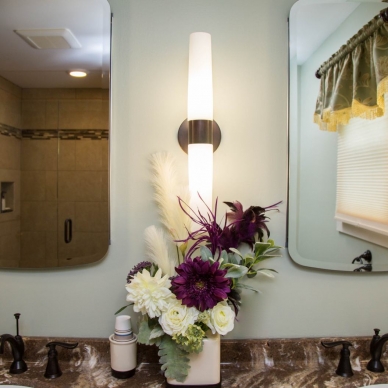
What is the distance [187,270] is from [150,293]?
4.8 inches

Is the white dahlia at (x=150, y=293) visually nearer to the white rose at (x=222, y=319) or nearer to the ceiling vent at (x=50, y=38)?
the white rose at (x=222, y=319)

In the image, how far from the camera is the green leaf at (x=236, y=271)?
1.05 m

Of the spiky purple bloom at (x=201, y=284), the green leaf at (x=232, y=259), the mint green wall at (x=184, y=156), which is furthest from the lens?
the mint green wall at (x=184, y=156)

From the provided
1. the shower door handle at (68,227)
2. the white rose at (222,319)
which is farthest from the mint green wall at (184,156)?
the white rose at (222,319)

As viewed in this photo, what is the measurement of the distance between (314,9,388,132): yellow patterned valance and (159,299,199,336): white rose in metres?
0.70

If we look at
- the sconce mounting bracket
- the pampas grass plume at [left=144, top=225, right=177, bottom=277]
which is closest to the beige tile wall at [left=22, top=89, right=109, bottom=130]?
the sconce mounting bracket

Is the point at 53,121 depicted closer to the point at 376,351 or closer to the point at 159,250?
the point at 159,250

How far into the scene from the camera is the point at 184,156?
124cm

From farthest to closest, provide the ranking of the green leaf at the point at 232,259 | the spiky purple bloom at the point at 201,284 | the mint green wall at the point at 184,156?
the mint green wall at the point at 184,156
the green leaf at the point at 232,259
the spiky purple bloom at the point at 201,284

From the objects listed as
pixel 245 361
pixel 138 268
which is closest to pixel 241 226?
pixel 138 268

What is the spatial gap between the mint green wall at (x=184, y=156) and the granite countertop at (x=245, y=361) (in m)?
0.04

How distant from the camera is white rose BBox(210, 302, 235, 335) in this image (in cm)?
101

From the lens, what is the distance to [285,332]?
4.15 ft

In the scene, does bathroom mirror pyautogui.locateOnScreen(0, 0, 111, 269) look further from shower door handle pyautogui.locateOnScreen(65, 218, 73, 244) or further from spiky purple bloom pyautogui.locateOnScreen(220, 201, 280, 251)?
spiky purple bloom pyautogui.locateOnScreen(220, 201, 280, 251)
